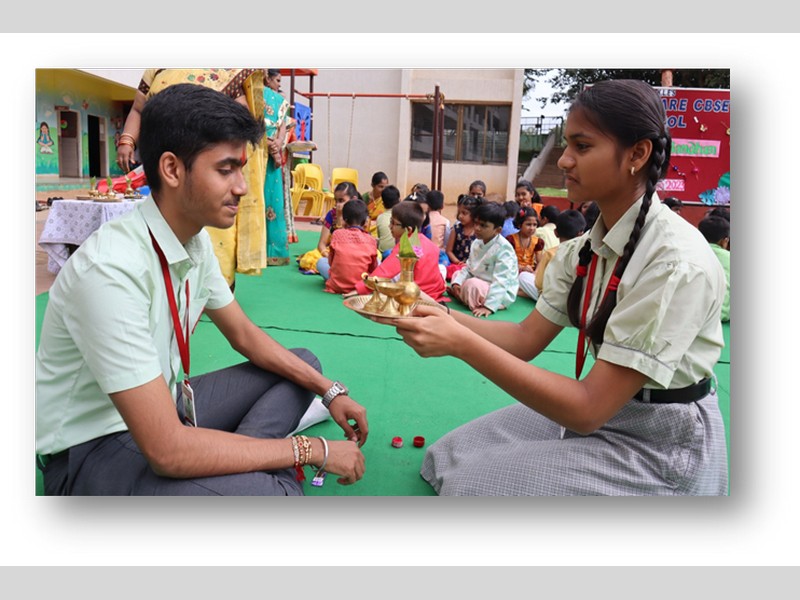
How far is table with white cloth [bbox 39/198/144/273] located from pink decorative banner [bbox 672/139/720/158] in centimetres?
599

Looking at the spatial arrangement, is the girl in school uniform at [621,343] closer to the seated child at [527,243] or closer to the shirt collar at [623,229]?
the shirt collar at [623,229]

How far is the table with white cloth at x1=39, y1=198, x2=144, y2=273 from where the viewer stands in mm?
4930

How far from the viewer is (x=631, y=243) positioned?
174 centimetres

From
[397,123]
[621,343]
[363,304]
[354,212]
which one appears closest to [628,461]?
[621,343]

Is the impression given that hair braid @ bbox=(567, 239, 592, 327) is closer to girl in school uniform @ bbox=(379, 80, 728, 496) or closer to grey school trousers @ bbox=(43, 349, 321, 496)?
girl in school uniform @ bbox=(379, 80, 728, 496)

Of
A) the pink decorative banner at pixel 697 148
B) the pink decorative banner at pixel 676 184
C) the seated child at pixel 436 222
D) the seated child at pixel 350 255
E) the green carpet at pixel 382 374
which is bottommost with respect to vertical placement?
the green carpet at pixel 382 374

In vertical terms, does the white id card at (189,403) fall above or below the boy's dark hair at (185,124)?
below

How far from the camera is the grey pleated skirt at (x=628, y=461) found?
6.17 ft

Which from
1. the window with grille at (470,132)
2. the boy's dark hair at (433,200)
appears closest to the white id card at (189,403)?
the boy's dark hair at (433,200)

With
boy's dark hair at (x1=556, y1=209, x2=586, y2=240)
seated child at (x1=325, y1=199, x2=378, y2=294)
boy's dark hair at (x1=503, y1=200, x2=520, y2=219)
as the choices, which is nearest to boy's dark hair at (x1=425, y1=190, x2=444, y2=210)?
boy's dark hair at (x1=503, y1=200, x2=520, y2=219)

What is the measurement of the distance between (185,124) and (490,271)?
13.4ft

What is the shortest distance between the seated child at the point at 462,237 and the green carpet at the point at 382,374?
1648 mm

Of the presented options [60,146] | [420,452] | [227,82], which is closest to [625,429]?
[420,452]

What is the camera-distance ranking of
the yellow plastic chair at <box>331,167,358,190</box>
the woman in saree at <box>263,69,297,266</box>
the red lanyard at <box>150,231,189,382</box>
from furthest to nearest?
the yellow plastic chair at <box>331,167,358,190</box>
the woman in saree at <box>263,69,297,266</box>
the red lanyard at <box>150,231,189,382</box>
